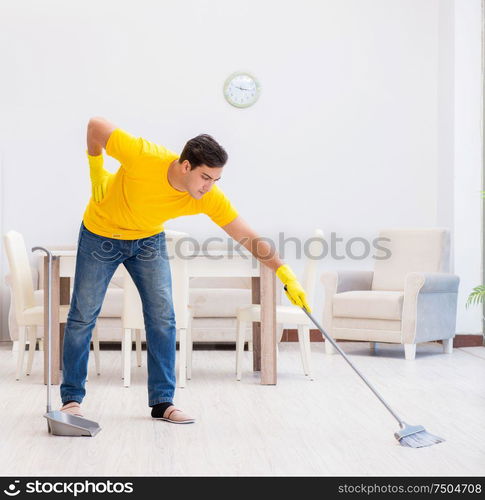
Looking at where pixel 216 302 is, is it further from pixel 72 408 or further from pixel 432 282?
pixel 72 408

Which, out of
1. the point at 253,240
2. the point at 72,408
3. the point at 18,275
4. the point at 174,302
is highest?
the point at 253,240

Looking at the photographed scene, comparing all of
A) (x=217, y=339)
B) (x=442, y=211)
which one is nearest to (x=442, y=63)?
(x=442, y=211)

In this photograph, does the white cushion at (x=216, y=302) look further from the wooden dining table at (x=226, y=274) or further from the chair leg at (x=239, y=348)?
the wooden dining table at (x=226, y=274)

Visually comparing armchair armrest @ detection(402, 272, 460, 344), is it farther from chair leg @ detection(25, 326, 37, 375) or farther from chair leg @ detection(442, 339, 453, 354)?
chair leg @ detection(25, 326, 37, 375)

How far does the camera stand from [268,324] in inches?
163

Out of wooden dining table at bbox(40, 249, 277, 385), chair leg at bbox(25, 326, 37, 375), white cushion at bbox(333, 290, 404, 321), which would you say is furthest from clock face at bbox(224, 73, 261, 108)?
chair leg at bbox(25, 326, 37, 375)

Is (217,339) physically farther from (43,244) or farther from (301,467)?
(301,467)

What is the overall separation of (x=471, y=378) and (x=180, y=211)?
7.50 feet

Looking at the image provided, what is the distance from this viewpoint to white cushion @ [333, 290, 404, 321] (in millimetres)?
5422

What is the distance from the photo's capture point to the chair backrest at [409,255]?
5867 mm

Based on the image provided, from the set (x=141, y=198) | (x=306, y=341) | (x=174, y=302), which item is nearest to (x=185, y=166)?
(x=141, y=198)

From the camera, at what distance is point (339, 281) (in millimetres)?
5816

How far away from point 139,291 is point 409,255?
3.26m

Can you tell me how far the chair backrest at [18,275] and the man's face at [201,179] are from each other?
6.45 ft
